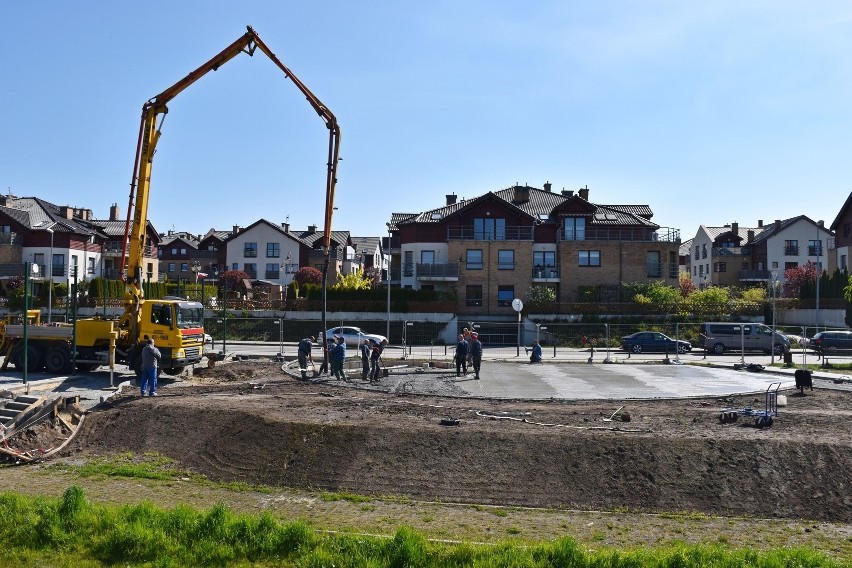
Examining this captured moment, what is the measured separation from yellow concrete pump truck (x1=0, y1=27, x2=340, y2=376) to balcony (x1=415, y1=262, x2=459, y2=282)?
29.9 m

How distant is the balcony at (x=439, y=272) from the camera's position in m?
58.1

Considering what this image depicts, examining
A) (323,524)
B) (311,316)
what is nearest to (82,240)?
(311,316)

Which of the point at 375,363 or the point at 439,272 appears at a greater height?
the point at 439,272

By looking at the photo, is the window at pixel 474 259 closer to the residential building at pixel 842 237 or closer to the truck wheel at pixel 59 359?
the residential building at pixel 842 237

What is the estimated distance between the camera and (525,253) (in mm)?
58625

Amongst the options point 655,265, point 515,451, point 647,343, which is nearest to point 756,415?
point 515,451

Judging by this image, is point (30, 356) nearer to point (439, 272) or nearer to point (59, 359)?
point (59, 359)

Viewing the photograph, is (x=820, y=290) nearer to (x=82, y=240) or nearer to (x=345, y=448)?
(x=345, y=448)

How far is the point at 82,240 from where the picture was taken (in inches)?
2825

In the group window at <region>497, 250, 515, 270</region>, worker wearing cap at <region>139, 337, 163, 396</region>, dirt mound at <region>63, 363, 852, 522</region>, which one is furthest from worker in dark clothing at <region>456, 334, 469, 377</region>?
window at <region>497, 250, 515, 270</region>

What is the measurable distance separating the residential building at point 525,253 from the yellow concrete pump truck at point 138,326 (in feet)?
102

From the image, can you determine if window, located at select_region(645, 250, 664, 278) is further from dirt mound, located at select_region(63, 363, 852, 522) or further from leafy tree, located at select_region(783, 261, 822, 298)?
dirt mound, located at select_region(63, 363, 852, 522)

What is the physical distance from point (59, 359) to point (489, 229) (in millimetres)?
36880

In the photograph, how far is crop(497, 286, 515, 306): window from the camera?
5834 centimetres
